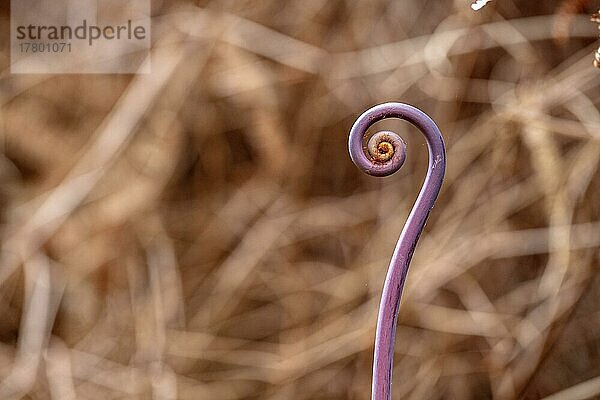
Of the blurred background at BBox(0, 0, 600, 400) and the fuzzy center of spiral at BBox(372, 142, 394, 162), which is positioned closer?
the fuzzy center of spiral at BBox(372, 142, 394, 162)

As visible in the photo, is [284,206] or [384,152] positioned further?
[284,206]

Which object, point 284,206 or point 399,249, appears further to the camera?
point 284,206

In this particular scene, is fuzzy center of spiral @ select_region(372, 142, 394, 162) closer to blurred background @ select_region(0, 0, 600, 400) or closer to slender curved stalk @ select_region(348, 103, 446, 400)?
slender curved stalk @ select_region(348, 103, 446, 400)

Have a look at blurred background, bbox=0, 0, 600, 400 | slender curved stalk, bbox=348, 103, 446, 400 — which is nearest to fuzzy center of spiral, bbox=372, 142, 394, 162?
slender curved stalk, bbox=348, 103, 446, 400

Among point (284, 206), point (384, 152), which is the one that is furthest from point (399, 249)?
point (284, 206)

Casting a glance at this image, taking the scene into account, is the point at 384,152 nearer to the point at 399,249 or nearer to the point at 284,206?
the point at 399,249

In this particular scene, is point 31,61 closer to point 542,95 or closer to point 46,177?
point 46,177

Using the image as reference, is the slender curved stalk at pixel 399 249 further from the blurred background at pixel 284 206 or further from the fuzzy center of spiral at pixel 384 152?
the blurred background at pixel 284 206

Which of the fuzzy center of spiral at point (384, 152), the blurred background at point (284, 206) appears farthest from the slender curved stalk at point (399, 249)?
the blurred background at point (284, 206)

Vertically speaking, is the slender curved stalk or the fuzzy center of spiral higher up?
the fuzzy center of spiral
